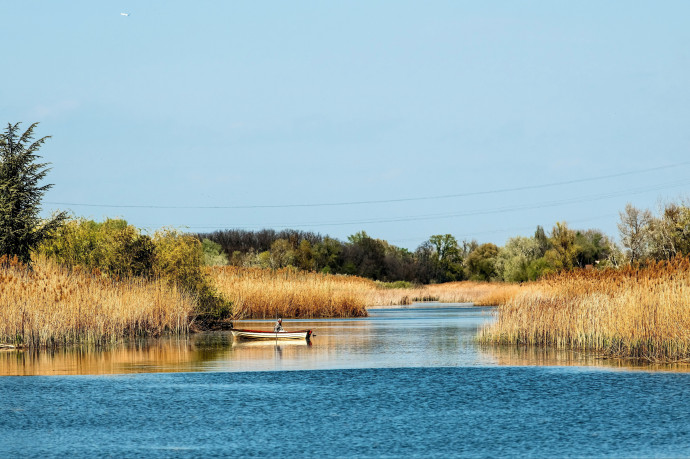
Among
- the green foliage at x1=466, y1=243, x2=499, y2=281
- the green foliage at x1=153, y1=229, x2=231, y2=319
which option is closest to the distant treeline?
the green foliage at x1=466, y1=243, x2=499, y2=281

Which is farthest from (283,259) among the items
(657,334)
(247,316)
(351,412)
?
(351,412)

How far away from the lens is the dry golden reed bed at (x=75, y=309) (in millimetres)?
25672

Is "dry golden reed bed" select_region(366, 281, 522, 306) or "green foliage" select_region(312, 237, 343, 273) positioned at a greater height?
"green foliage" select_region(312, 237, 343, 273)

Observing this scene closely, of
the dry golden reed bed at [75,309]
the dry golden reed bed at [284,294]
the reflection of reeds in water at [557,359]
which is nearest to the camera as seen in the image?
the reflection of reeds in water at [557,359]

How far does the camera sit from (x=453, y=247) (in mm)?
122625

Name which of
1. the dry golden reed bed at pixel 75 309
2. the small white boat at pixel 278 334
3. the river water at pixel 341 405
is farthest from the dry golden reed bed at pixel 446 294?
the river water at pixel 341 405

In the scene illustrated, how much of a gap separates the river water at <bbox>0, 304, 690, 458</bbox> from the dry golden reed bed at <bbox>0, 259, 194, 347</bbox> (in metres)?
1.44

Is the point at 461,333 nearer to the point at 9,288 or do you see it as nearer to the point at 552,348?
the point at 552,348

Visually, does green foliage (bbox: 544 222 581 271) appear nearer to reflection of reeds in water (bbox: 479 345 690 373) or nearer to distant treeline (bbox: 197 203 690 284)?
distant treeline (bbox: 197 203 690 284)

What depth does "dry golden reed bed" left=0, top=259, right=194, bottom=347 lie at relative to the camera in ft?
84.2

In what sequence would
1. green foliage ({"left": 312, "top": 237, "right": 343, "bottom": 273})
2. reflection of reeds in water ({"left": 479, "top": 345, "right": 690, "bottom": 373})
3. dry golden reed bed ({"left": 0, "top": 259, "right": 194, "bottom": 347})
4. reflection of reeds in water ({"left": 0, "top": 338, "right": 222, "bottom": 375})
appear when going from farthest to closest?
green foliage ({"left": 312, "top": 237, "right": 343, "bottom": 273}), dry golden reed bed ({"left": 0, "top": 259, "right": 194, "bottom": 347}), reflection of reeds in water ({"left": 0, "top": 338, "right": 222, "bottom": 375}), reflection of reeds in water ({"left": 479, "top": 345, "right": 690, "bottom": 373})

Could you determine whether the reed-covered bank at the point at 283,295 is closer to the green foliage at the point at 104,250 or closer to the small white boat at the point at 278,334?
the green foliage at the point at 104,250

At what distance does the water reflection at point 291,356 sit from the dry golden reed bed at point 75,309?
0.92 metres

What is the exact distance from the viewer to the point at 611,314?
2328 cm
